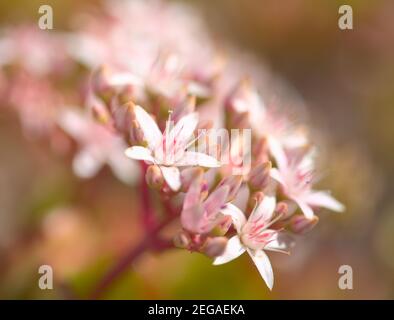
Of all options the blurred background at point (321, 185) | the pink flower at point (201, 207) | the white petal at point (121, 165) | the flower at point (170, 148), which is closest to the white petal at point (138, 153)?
the flower at point (170, 148)

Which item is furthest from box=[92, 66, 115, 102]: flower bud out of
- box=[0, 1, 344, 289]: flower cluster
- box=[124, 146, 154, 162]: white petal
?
box=[124, 146, 154, 162]: white petal

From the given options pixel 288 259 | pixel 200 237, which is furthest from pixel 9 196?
pixel 200 237

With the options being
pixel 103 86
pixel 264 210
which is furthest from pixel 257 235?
pixel 103 86

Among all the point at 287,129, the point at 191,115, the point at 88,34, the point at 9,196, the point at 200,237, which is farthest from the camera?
the point at 9,196

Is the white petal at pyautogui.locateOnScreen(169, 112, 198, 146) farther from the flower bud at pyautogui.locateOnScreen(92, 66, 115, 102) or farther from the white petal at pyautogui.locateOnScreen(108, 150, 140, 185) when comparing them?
the white petal at pyautogui.locateOnScreen(108, 150, 140, 185)

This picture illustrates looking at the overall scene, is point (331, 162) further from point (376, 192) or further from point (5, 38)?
point (5, 38)

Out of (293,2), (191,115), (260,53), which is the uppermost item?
(293,2)
